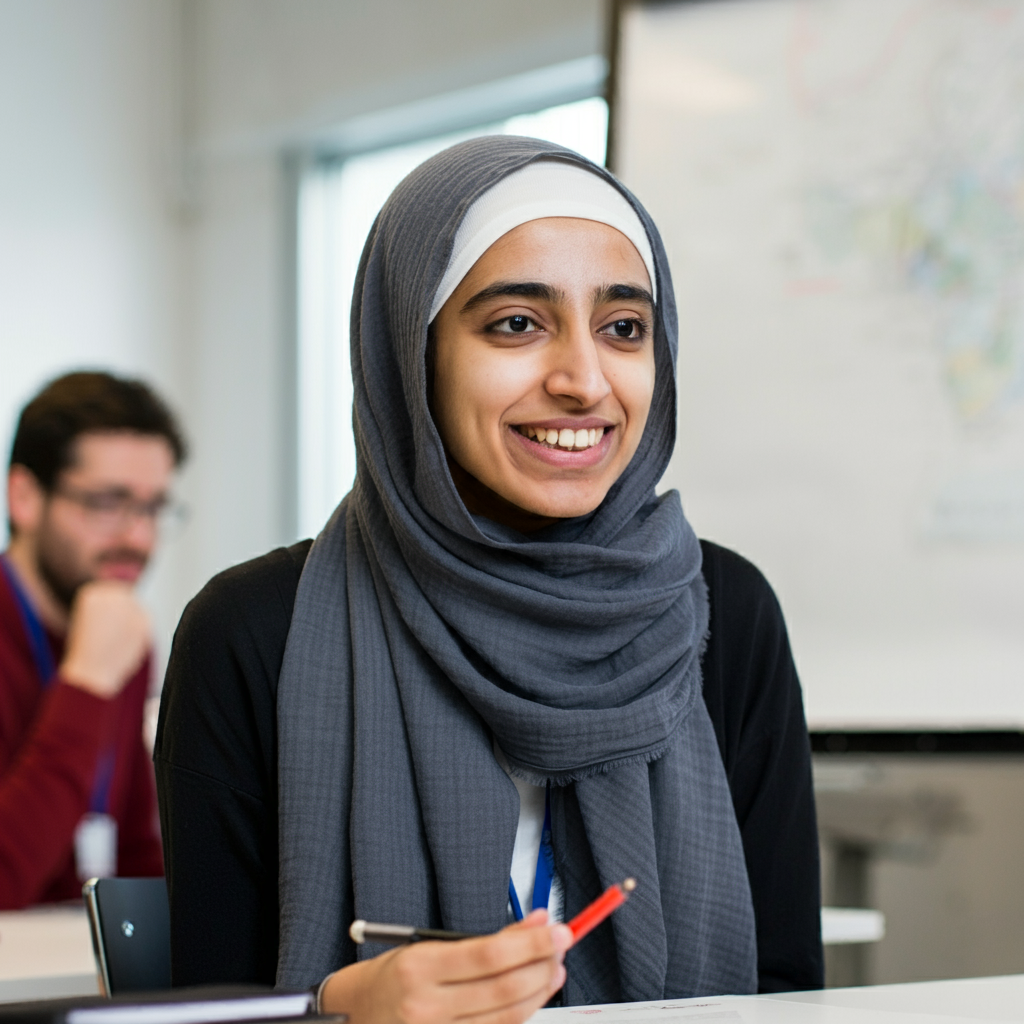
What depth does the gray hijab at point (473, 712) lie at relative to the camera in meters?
1.04

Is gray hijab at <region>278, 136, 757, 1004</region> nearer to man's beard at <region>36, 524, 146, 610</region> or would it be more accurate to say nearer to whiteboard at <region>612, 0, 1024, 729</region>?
whiteboard at <region>612, 0, 1024, 729</region>

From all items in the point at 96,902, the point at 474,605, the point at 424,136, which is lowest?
the point at 96,902

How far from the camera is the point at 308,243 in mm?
3508

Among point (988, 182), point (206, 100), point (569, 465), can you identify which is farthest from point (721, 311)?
point (206, 100)

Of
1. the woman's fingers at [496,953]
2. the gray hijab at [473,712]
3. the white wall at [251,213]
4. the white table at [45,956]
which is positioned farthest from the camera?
the white wall at [251,213]

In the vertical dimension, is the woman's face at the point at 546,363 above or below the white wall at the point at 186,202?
below

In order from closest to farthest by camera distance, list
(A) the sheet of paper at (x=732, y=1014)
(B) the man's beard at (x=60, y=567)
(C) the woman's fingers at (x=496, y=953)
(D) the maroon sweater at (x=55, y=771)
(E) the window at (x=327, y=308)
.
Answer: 1. (C) the woman's fingers at (x=496, y=953)
2. (A) the sheet of paper at (x=732, y=1014)
3. (D) the maroon sweater at (x=55, y=771)
4. (B) the man's beard at (x=60, y=567)
5. (E) the window at (x=327, y=308)

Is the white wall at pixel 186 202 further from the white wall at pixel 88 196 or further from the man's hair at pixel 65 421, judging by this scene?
the man's hair at pixel 65 421

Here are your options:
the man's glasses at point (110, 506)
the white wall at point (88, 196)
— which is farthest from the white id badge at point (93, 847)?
the white wall at point (88, 196)

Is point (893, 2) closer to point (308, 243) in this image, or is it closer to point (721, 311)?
point (721, 311)

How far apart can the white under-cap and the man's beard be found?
1.18 m

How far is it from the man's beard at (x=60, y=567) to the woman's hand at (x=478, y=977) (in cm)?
149

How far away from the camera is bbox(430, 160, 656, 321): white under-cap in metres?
1.08

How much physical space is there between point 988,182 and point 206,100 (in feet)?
8.00
